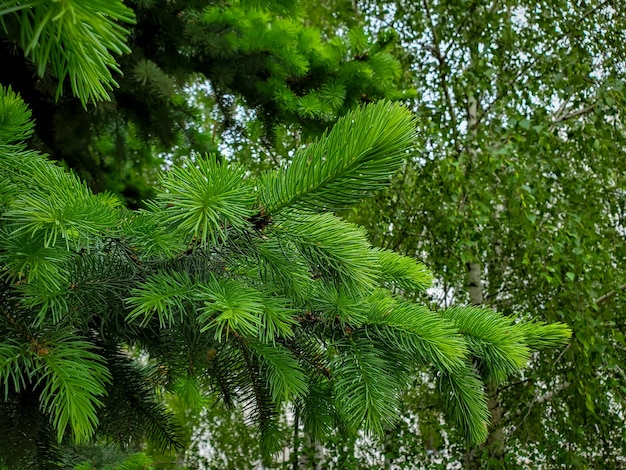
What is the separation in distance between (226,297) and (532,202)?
206cm

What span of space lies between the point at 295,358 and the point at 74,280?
0.68ft

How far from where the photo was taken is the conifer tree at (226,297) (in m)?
0.38

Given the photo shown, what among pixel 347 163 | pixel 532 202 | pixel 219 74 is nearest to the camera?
pixel 347 163

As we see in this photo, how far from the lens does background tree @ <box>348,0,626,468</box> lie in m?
2.28

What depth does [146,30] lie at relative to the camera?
1585 millimetres

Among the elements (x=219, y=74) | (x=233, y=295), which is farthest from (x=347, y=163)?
(x=219, y=74)

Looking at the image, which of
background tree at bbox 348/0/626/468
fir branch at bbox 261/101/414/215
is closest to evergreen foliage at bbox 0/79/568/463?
fir branch at bbox 261/101/414/215

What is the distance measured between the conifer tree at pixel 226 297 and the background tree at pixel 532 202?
5.57ft

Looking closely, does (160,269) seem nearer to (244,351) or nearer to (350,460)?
(244,351)

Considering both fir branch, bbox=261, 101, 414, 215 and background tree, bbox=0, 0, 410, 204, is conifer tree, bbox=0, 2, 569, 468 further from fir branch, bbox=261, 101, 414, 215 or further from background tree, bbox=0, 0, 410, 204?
background tree, bbox=0, 0, 410, 204

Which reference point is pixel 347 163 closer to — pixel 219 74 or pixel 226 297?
pixel 226 297

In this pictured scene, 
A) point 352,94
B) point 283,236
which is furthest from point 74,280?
point 352,94

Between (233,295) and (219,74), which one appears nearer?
(233,295)

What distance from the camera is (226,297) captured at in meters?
0.41
